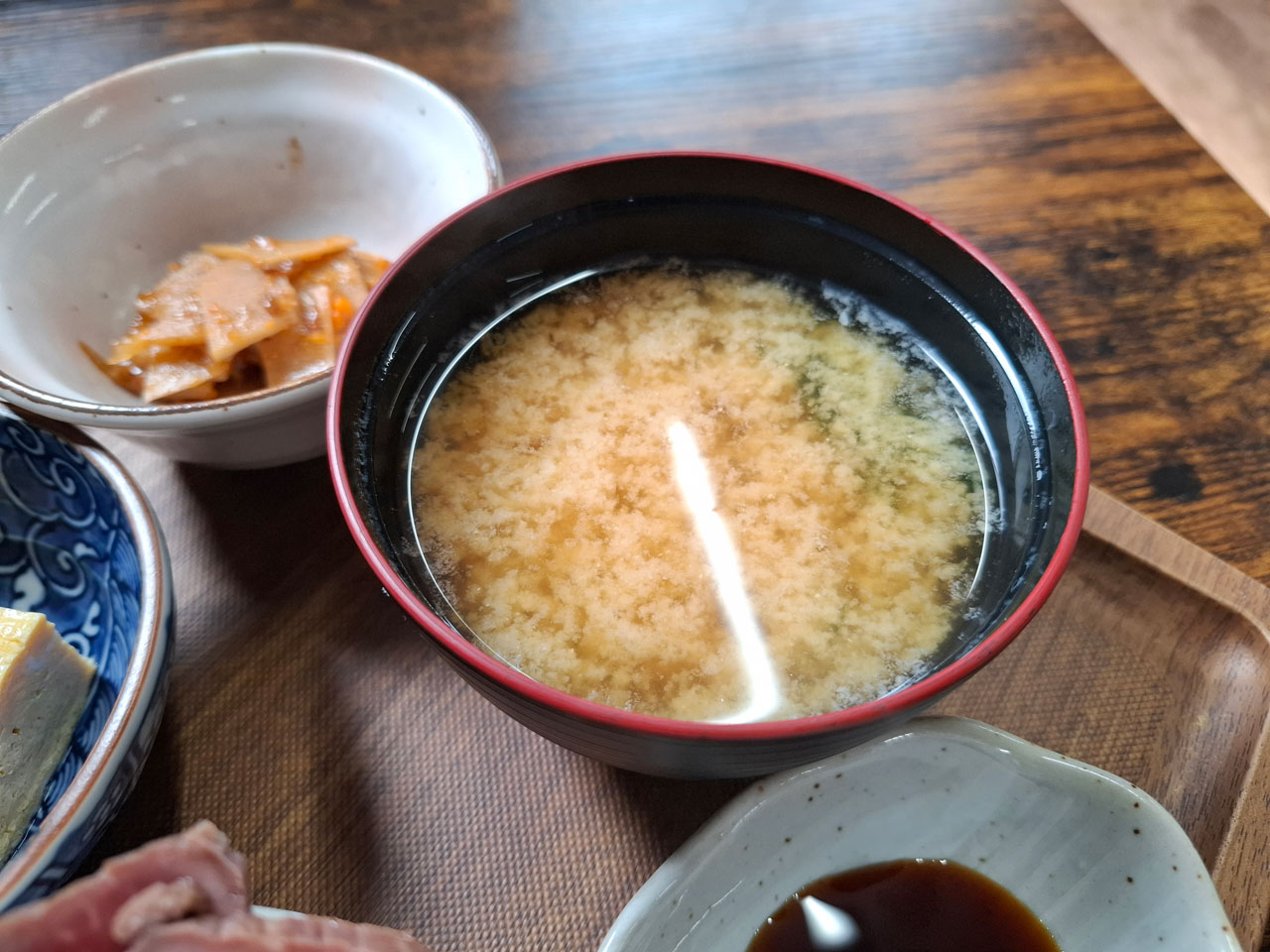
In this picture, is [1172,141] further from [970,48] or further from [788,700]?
[788,700]

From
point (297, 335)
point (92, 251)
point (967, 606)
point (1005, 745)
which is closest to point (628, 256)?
point (297, 335)

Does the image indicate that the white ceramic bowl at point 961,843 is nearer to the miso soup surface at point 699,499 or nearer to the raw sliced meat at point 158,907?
the miso soup surface at point 699,499

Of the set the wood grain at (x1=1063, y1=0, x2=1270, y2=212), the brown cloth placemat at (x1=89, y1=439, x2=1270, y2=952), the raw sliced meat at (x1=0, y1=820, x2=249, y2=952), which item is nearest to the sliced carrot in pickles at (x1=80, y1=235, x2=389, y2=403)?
the brown cloth placemat at (x1=89, y1=439, x2=1270, y2=952)

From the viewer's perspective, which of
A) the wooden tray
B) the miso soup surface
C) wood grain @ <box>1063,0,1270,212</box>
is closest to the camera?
the miso soup surface

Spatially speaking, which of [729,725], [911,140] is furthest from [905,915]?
[911,140]

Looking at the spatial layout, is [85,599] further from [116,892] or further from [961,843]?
[961,843]

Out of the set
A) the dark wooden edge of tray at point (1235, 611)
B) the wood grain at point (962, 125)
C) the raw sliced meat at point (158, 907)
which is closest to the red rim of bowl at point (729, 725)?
the raw sliced meat at point (158, 907)

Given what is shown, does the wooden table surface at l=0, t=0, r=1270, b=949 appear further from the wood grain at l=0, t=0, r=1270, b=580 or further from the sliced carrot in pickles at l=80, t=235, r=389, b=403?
the sliced carrot in pickles at l=80, t=235, r=389, b=403
